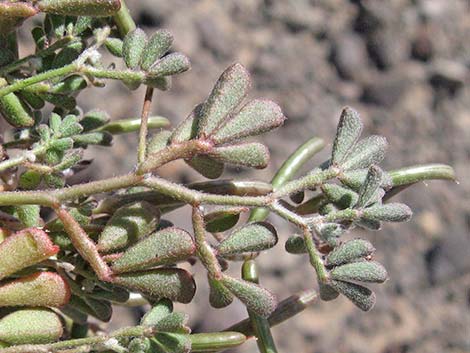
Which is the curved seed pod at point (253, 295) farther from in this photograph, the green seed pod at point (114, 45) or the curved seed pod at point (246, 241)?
the green seed pod at point (114, 45)

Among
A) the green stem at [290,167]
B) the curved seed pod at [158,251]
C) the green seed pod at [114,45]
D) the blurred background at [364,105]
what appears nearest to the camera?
the curved seed pod at [158,251]

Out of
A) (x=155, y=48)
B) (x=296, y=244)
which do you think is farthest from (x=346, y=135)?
(x=155, y=48)

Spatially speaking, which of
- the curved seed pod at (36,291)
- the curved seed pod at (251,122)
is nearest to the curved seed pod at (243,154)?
the curved seed pod at (251,122)

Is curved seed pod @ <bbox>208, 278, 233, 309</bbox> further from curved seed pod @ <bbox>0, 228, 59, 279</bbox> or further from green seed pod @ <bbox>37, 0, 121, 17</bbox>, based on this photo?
green seed pod @ <bbox>37, 0, 121, 17</bbox>

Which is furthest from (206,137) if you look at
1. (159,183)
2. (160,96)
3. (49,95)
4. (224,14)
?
(224,14)

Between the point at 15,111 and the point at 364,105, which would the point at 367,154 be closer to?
the point at 15,111

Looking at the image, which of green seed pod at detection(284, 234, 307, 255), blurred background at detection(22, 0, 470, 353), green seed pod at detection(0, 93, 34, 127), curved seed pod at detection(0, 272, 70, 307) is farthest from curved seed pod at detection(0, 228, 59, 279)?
blurred background at detection(22, 0, 470, 353)

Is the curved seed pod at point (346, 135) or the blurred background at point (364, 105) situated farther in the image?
the blurred background at point (364, 105)
